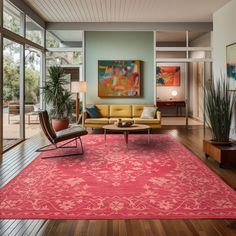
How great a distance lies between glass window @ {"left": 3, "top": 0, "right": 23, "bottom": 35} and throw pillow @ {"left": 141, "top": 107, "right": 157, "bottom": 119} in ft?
12.3

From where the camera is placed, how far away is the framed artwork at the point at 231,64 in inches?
254

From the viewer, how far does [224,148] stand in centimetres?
460

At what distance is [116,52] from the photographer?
9195 mm

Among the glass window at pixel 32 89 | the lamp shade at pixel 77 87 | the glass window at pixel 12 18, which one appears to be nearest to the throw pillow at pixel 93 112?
the lamp shade at pixel 77 87

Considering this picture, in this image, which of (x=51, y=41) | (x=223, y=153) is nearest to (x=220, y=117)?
(x=223, y=153)

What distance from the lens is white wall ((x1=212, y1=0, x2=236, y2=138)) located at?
6.61 metres

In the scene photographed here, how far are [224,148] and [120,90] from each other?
498 cm

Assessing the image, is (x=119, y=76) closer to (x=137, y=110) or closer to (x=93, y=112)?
(x=137, y=110)

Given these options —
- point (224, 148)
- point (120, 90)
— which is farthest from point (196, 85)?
point (224, 148)

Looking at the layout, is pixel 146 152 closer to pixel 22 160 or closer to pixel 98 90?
pixel 22 160

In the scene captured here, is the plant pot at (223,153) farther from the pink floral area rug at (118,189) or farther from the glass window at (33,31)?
the glass window at (33,31)

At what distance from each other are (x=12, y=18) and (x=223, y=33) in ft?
15.4

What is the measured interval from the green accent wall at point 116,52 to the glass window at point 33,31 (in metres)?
1.34

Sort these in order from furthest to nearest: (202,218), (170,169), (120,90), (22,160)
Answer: (120,90)
(22,160)
(170,169)
(202,218)
